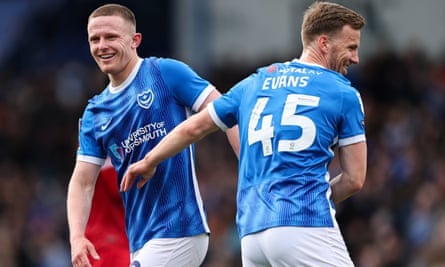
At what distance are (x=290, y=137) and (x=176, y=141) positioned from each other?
2.06ft

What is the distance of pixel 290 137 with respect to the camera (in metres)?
5.85

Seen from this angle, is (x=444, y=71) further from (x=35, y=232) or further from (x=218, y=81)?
(x=35, y=232)

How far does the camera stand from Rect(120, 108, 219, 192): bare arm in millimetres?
6008

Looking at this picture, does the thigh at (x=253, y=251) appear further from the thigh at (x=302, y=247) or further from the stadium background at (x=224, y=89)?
the stadium background at (x=224, y=89)

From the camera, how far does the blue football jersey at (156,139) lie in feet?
21.8

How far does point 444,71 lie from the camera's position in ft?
51.8

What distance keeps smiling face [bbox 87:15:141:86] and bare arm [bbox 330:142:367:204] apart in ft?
4.91

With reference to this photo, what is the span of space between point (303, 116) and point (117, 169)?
4.82 feet

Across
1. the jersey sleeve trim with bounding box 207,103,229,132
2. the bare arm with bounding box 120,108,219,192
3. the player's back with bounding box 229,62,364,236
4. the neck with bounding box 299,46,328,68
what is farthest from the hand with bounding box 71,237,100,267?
the neck with bounding box 299,46,328,68

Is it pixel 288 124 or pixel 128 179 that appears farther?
pixel 128 179

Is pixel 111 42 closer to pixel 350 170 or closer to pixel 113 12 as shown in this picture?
pixel 113 12

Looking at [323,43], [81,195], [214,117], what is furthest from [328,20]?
[81,195]

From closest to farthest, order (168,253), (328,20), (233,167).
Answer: (328,20), (168,253), (233,167)

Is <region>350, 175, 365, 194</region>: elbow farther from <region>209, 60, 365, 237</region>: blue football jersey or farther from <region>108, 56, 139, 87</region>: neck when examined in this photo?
<region>108, 56, 139, 87</region>: neck
